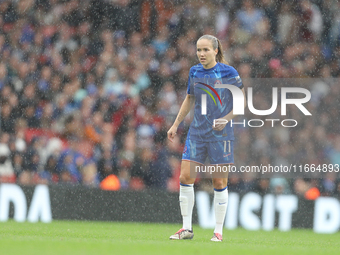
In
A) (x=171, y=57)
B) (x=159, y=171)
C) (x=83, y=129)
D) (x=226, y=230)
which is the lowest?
(x=226, y=230)

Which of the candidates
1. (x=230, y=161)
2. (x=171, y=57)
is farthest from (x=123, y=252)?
(x=171, y=57)

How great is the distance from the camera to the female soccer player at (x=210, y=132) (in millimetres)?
5707

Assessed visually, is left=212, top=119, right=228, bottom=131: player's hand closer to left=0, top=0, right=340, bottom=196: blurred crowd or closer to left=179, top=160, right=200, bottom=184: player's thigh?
left=179, top=160, right=200, bottom=184: player's thigh

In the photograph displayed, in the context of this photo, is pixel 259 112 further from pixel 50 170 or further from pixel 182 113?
pixel 182 113

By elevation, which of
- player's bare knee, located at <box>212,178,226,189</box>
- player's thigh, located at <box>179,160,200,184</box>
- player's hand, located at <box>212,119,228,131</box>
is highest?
player's hand, located at <box>212,119,228,131</box>

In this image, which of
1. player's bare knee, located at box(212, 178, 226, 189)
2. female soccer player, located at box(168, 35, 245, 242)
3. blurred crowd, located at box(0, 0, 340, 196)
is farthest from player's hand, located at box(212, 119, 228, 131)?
blurred crowd, located at box(0, 0, 340, 196)

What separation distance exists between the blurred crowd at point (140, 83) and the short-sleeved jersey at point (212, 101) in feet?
10.9

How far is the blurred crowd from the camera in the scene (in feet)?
31.4

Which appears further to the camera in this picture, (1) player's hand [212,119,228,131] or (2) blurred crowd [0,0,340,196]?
(2) blurred crowd [0,0,340,196]

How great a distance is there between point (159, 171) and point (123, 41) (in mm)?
3342

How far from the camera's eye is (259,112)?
993 centimetres

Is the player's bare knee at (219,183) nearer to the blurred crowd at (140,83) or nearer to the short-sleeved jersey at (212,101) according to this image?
the short-sleeved jersey at (212,101)

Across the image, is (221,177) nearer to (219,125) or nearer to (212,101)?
(219,125)

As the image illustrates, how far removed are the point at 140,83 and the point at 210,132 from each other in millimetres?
5409
